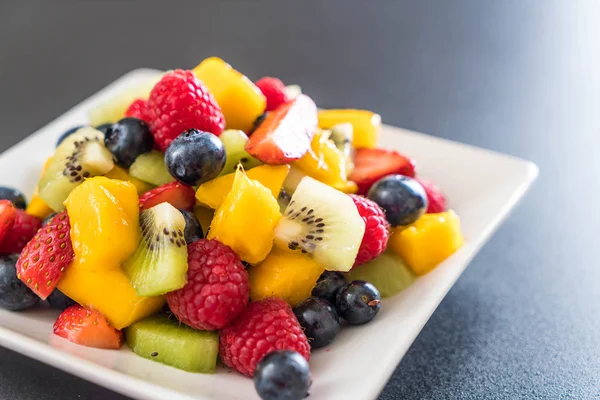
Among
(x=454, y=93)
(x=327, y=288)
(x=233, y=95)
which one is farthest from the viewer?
(x=454, y=93)

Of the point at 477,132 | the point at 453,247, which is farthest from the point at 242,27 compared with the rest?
the point at 453,247

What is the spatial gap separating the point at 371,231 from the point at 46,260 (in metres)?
0.70

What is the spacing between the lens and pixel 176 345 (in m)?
1.49

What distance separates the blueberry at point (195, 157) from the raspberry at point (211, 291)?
0.58ft

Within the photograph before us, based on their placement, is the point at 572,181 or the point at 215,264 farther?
the point at 572,181

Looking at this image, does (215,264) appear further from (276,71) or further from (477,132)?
(276,71)

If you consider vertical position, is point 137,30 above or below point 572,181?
below

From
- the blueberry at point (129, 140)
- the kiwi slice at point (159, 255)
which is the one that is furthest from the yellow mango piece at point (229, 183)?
the blueberry at point (129, 140)

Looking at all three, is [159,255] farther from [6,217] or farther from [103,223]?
[6,217]

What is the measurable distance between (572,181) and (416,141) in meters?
0.66


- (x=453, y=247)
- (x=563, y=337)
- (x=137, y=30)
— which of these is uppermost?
(x=453, y=247)

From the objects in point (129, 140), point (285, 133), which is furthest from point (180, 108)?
point (285, 133)

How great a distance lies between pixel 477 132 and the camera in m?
2.91

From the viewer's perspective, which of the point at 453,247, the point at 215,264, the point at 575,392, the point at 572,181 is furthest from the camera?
the point at 572,181
